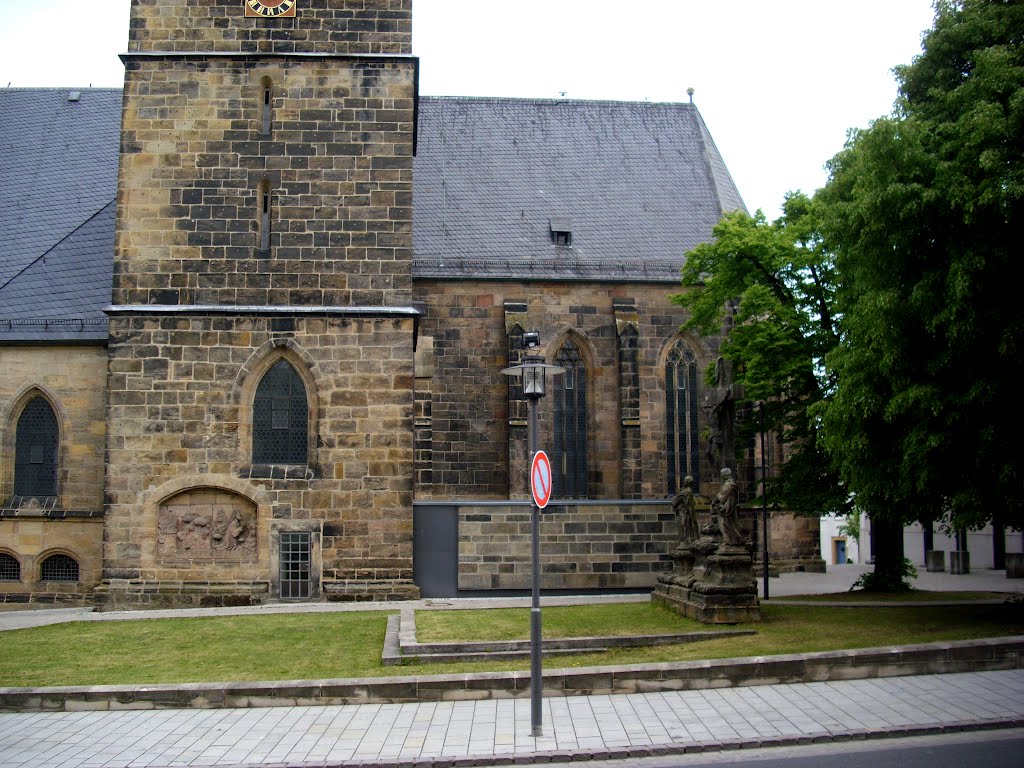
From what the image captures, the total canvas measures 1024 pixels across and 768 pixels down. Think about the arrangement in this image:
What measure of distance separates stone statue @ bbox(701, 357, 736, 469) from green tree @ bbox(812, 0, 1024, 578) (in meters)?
1.55

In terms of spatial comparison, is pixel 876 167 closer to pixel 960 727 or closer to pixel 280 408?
pixel 960 727

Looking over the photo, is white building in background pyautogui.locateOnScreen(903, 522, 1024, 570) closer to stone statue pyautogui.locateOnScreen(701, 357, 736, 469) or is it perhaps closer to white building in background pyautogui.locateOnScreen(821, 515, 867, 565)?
stone statue pyautogui.locateOnScreen(701, 357, 736, 469)

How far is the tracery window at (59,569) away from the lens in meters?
20.5

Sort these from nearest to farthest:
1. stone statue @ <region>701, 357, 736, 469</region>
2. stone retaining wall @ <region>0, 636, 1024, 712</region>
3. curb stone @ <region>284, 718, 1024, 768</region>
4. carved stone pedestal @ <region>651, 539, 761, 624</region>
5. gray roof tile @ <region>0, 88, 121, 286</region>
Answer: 1. curb stone @ <region>284, 718, 1024, 768</region>
2. stone retaining wall @ <region>0, 636, 1024, 712</region>
3. carved stone pedestal @ <region>651, 539, 761, 624</region>
4. stone statue @ <region>701, 357, 736, 469</region>
5. gray roof tile @ <region>0, 88, 121, 286</region>

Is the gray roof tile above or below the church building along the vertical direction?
above

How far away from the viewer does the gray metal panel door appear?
2058 centimetres

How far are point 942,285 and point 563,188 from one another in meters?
16.7

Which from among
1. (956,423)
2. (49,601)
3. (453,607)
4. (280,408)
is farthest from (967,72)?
(49,601)

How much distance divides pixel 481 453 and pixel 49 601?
10472 millimetres

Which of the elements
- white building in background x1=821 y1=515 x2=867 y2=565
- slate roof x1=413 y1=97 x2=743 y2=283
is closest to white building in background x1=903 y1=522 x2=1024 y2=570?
slate roof x1=413 y1=97 x2=743 y2=283

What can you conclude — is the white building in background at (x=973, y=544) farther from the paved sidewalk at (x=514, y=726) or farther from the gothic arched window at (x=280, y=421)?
the paved sidewalk at (x=514, y=726)

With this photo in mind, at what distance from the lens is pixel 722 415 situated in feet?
53.4

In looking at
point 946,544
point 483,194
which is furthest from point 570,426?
point 946,544

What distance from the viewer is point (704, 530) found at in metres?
16.1
